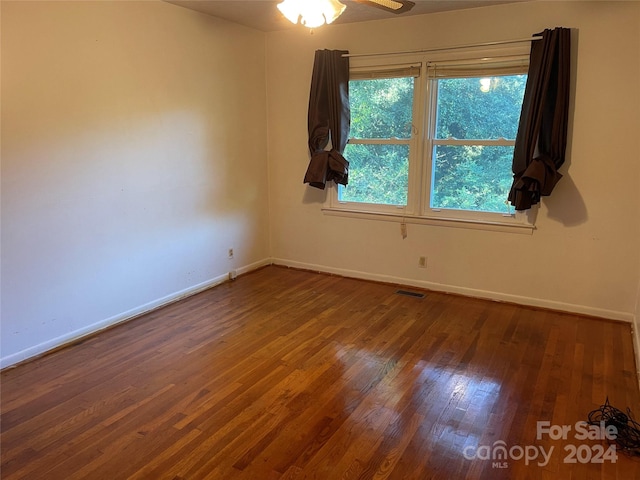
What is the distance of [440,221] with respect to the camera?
406cm

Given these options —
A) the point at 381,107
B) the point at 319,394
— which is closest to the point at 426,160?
the point at 381,107

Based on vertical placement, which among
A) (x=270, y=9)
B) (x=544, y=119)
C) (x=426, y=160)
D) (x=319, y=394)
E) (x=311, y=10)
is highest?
(x=270, y=9)

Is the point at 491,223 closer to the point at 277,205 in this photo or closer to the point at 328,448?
the point at 277,205

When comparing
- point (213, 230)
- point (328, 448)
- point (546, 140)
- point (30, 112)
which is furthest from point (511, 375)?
point (30, 112)

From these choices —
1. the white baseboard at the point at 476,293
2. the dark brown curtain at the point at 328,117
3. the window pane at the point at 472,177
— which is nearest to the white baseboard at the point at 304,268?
the white baseboard at the point at 476,293

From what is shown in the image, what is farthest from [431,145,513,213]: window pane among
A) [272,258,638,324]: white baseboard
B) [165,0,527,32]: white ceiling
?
[165,0,527,32]: white ceiling

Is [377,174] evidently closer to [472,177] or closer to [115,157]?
[472,177]

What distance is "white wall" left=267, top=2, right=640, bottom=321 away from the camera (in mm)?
3260

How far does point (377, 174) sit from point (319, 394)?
7.97ft

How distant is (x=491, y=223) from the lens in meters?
3.84

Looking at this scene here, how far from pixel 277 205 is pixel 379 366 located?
255 cm

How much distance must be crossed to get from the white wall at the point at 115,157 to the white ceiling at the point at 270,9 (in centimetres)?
13

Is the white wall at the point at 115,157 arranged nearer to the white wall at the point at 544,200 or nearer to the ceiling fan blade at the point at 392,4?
the white wall at the point at 544,200

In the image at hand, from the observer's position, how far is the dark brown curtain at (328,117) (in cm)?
418
